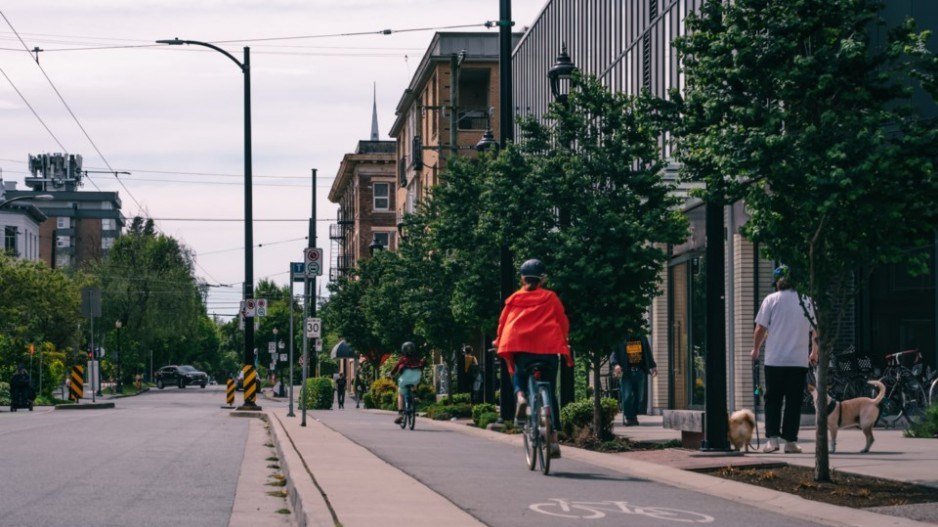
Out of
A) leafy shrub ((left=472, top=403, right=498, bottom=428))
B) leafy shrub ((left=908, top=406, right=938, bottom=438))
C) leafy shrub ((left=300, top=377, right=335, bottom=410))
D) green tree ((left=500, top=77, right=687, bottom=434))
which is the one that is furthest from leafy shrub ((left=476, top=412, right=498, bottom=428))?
leafy shrub ((left=300, top=377, right=335, bottom=410))

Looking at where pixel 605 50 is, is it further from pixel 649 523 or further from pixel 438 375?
pixel 649 523

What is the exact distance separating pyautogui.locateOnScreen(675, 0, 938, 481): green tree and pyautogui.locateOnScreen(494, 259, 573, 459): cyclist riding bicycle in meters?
1.92

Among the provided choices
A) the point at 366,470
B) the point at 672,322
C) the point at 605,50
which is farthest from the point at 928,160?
the point at 605,50

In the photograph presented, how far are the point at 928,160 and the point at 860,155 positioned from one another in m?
0.46

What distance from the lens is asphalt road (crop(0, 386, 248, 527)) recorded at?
30.9 ft

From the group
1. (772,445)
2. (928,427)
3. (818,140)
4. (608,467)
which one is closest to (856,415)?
(772,445)

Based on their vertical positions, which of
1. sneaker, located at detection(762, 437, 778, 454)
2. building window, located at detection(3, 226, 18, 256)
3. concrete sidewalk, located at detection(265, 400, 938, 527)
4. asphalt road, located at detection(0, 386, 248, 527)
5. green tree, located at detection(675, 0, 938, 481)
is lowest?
asphalt road, located at detection(0, 386, 248, 527)

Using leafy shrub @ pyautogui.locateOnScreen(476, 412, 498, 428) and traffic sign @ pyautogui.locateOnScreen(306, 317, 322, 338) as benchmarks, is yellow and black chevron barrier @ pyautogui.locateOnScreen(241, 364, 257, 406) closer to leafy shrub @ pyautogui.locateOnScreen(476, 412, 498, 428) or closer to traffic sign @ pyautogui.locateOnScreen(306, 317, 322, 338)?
traffic sign @ pyautogui.locateOnScreen(306, 317, 322, 338)

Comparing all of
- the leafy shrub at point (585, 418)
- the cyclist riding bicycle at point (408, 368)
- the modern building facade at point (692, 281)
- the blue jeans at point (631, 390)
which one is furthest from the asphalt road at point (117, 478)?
the blue jeans at point (631, 390)

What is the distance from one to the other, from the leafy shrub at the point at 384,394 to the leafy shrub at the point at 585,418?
84.2 feet

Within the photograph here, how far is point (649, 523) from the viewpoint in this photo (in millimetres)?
8539

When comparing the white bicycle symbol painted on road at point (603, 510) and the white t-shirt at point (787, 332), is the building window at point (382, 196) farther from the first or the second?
the white bicycle symbol painted on road at point (603, 510)

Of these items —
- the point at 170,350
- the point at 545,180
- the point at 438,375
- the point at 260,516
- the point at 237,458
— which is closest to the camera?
the point at 260,516

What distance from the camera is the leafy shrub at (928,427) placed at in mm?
16172
